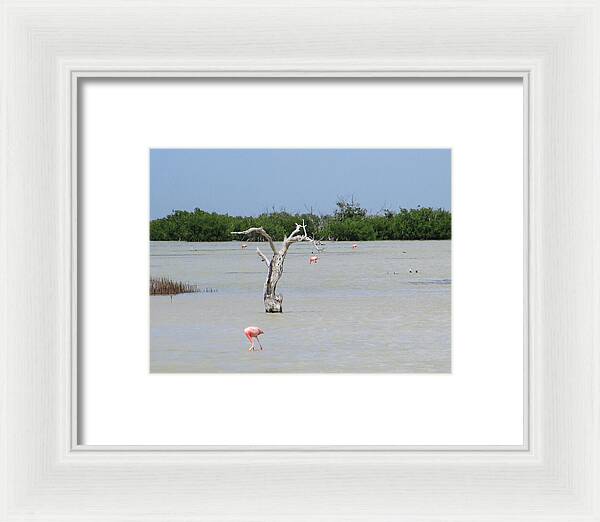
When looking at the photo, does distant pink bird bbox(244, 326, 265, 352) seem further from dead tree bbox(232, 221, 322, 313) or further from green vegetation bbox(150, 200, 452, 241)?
green vegetation bbox(150, 200, 452, 241)

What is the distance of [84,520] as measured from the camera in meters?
2.92

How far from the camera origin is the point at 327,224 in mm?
3982

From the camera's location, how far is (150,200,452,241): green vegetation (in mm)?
3770

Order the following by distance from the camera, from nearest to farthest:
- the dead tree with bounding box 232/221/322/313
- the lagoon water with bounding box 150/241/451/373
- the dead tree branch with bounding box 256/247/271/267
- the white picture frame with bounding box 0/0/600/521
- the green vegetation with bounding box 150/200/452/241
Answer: the white picture frame with bounding box 0/0/600/521
the lagoon water with bounding box 150/241/451/373
the green vegetation with bounding box 150/200/452/241
the dead tree with bounding box 232/221/322/313
the dead tree branch with bounding box 256/247/271/267

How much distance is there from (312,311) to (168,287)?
2.13 ft

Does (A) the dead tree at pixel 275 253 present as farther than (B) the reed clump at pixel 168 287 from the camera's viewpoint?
Yes

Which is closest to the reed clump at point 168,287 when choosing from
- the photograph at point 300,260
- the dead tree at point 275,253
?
the photograph at point 300,260

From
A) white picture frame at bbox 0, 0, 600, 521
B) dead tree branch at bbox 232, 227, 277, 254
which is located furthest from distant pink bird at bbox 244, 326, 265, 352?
white picture frame at bbox 0, 0, 600, 521

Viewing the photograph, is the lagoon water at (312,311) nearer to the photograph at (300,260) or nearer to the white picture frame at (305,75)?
the photograph at (300,260)

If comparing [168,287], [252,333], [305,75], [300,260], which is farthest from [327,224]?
[305,75]

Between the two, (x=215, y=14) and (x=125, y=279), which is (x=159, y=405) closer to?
(x=125, y=279)

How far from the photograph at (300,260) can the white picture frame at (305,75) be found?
0.35m

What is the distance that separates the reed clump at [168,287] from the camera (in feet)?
11.2

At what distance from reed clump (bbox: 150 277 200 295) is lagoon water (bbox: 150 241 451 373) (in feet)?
0.10
